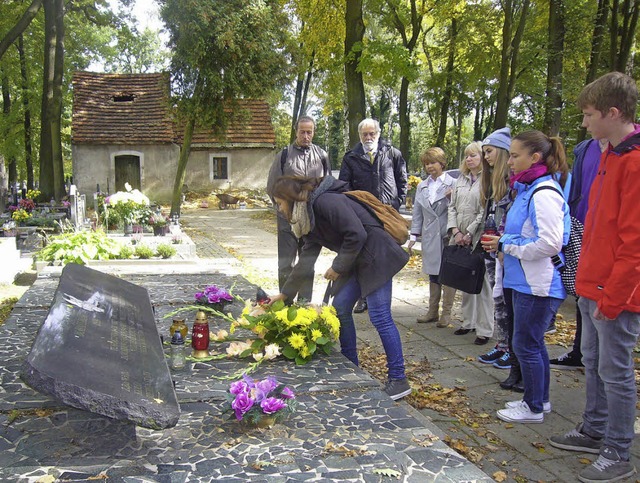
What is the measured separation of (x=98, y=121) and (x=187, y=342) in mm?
24390

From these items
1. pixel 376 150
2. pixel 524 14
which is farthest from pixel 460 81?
pixel 376 150

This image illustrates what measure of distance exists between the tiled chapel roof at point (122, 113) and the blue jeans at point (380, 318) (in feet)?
72.0

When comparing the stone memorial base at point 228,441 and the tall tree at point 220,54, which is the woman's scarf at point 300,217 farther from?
the tall tree at point 220,54

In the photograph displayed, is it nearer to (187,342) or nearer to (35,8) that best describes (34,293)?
(187,342)

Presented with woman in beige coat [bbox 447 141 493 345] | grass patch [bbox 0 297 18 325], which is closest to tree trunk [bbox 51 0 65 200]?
grass patch [bbox 0 297 18 325]

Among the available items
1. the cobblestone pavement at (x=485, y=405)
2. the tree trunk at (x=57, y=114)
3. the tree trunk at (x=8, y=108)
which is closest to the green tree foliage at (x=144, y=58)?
the tree trunk at (x=8, y=108)

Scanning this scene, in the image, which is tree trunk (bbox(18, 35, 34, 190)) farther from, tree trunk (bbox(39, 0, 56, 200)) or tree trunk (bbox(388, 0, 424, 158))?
tree trunk (bbox(388, 0, 424, 158))

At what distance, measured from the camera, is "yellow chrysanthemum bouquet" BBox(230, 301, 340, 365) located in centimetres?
387

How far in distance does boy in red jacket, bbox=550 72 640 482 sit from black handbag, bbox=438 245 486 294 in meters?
1.84

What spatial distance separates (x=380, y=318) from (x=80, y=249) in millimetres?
6016

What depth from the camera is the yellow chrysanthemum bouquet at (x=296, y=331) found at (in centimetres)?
387

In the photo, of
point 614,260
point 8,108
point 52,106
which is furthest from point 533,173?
point 8,108

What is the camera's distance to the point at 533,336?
3.57m

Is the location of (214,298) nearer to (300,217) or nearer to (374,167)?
(300,217)
